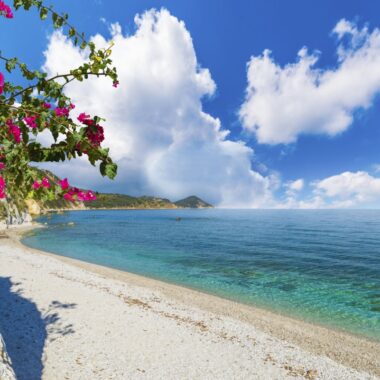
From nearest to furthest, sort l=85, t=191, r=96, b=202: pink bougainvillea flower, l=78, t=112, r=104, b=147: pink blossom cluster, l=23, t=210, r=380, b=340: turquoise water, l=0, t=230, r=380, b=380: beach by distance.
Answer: l=78, t=112, r=104, b=147: pink blossom cluster < l=85, t=191, r=96, b=202: pink bougainvillea flower < l=0, t=230, r=380, b=380: beach < l=23, t=210, r=380, b=340: turquoise water

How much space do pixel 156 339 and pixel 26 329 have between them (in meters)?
5.86

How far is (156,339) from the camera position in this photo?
1288cm

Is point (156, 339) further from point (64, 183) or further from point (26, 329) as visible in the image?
point (64, 183)

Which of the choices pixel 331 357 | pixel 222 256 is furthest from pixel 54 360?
pixel 222 256

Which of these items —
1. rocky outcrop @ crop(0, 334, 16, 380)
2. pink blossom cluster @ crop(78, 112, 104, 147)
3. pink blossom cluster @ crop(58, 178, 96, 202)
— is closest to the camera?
pink blossom cluster @ crop(78, 112, 104, 147)

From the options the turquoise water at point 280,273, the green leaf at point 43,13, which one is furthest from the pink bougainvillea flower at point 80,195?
the turquoise water at point 280,273

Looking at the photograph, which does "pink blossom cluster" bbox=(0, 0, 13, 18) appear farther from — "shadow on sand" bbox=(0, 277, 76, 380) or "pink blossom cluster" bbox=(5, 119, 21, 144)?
"shadow on sand" bbox=(0, 277, 76, 380)

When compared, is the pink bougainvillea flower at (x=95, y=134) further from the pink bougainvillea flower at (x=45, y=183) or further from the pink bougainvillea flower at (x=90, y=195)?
the pink bougainvillea flower at (x=90, y=195)

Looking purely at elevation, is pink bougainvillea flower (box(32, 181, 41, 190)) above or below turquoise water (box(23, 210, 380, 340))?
above

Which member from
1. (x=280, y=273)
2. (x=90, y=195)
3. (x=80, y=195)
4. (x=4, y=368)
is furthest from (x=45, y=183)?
(x=280, y=273)

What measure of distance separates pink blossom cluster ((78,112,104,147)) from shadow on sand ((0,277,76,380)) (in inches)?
364

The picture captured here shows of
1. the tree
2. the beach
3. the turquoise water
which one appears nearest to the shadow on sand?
the beach

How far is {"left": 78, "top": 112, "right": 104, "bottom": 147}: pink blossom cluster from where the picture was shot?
3658mm

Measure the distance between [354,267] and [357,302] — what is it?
14362mm
